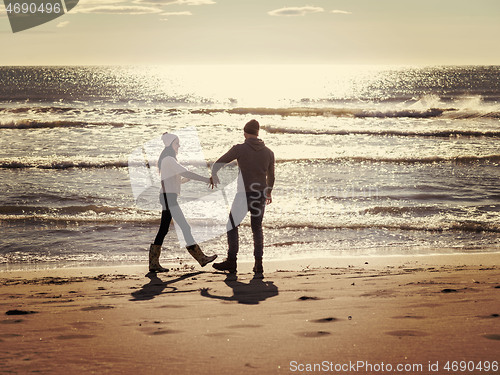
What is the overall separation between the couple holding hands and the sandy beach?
36 cm

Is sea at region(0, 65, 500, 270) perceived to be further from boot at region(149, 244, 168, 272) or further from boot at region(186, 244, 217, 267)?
boot at region(149, 244, 168, 272)

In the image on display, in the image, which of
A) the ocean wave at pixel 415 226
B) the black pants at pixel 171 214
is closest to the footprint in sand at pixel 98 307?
the black pants at pixel 171 214

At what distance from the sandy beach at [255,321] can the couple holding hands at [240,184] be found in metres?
0.36

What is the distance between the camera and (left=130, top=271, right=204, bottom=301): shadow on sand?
6098 mm

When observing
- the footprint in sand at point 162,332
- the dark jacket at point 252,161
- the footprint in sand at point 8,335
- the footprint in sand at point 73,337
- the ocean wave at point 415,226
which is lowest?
the ocean wave at point 415,226

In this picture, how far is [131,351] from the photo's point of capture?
13.9 feet

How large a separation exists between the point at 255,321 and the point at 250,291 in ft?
4.22

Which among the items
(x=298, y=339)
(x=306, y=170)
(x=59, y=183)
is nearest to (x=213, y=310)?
(x=298, y=339)

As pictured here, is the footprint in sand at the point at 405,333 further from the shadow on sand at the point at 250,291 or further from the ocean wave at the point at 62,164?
the ocean wave at the point at 62,164

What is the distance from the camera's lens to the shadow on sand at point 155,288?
6.10 meters

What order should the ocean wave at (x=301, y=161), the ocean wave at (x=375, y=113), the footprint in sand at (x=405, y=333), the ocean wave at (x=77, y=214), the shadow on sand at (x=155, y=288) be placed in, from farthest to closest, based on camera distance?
the ocean wave at (x=375, y=113)
the ocean wave at (x=301, y=161)
the ocean wave at (x=77, y=214)
the shadow on sand at (x=155, y=288)
the footprint in sand at (x=405, y=333)

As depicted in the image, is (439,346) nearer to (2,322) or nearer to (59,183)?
(2,322)

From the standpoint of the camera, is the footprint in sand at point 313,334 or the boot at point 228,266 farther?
the boot at point 228,266

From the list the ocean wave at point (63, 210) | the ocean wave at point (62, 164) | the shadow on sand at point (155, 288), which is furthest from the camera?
the ocean wave at point (62, 164)
